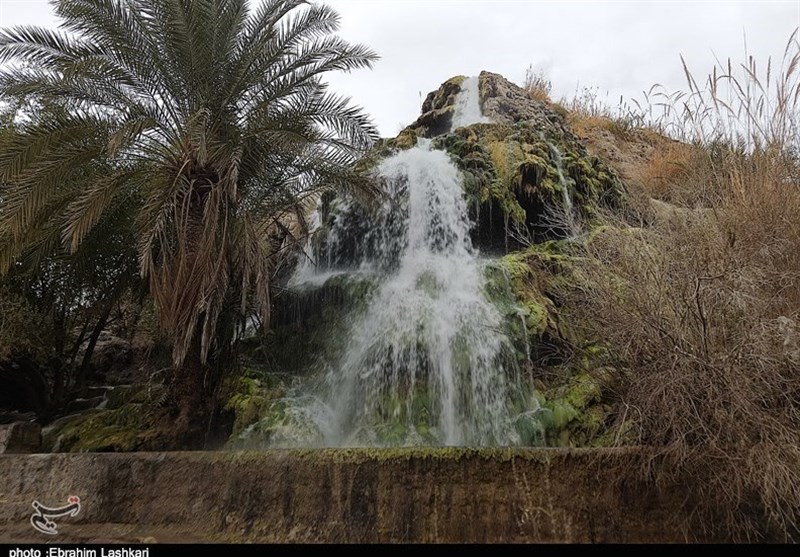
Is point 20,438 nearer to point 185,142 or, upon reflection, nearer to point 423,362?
point 185,142

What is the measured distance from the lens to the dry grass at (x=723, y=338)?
4023 mm

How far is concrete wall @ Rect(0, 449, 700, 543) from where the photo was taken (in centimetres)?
418

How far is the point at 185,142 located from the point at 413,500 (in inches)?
208

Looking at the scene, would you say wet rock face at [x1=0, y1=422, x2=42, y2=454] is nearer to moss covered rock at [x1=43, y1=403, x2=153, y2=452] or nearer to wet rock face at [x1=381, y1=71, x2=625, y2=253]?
moss covered rock at [x1=43, y1=403, x2=153, y2=452]

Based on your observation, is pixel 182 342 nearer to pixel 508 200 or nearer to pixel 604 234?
pixel 604 234

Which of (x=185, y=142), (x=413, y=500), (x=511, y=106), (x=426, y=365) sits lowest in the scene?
(x=413, y=500)

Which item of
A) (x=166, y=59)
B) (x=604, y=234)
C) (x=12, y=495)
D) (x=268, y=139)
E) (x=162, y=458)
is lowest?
(x=12, y=495)

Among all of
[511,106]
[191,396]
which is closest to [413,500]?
[191,396]

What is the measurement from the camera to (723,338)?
4.64m

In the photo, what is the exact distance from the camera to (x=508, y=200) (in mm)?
10359

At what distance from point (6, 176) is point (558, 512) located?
6926 millimetres

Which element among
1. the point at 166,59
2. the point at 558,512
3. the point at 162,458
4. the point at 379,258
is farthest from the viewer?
the point at 379,258

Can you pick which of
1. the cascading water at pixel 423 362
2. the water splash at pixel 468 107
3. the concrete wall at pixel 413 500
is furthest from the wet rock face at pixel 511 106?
the concrete wall at pixel 413 500

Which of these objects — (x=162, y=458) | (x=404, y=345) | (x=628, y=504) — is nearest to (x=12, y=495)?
(x=162, y=458)
